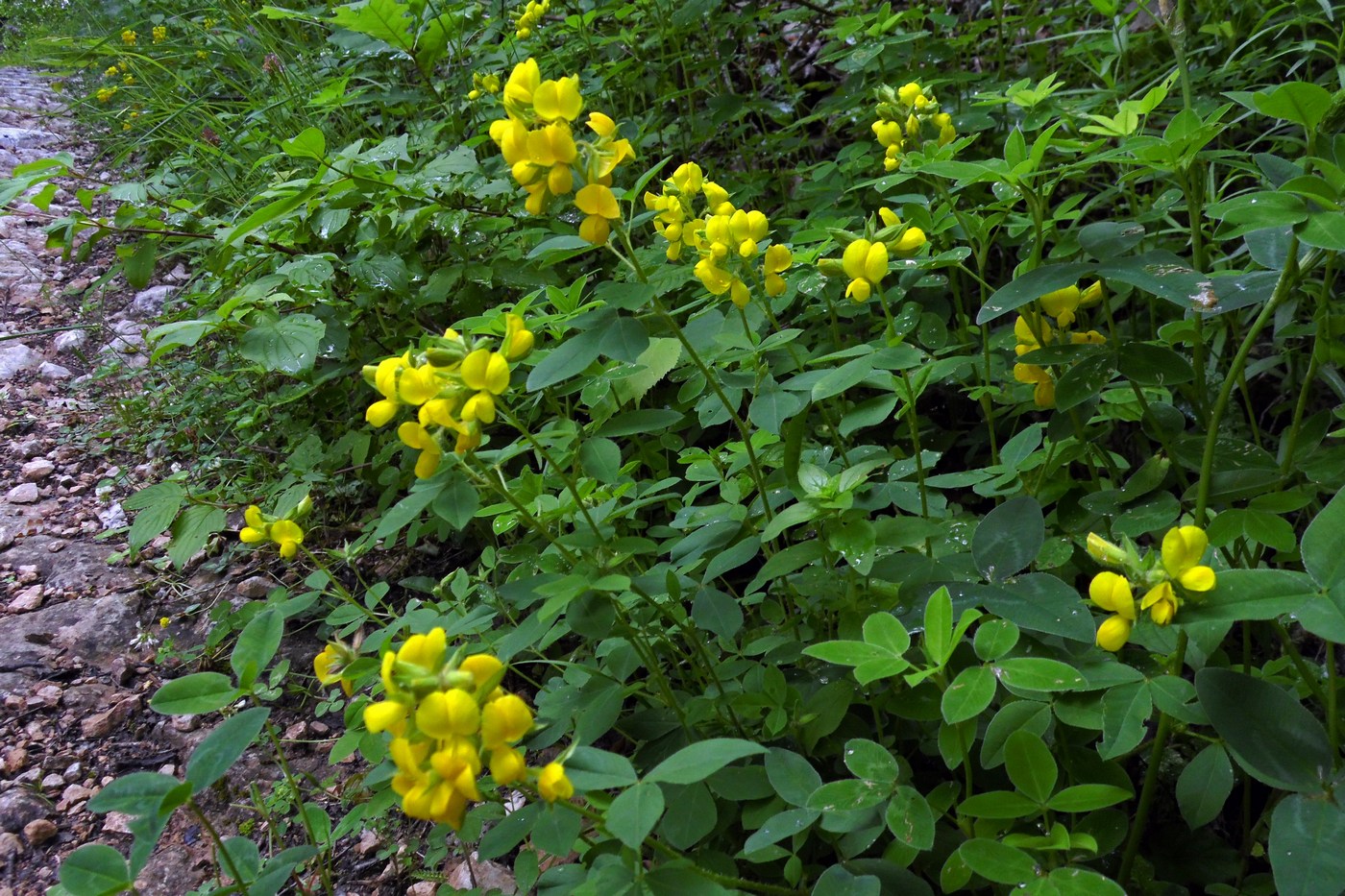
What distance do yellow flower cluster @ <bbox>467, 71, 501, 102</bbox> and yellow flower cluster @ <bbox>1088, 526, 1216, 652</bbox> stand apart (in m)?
1.99

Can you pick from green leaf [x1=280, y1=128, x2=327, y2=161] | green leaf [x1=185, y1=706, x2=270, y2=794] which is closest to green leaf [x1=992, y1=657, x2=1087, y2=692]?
green leaf [x1=185, y1=706, x2=270, y2=794]

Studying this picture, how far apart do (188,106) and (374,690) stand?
2735mm

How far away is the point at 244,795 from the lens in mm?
1862

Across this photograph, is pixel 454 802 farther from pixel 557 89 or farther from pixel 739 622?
pixel 557 89

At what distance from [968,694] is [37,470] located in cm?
340

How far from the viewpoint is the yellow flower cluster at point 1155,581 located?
2.79 feet

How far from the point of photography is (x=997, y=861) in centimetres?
94

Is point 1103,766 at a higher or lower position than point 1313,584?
lower

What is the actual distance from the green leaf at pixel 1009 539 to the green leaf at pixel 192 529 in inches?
71.9

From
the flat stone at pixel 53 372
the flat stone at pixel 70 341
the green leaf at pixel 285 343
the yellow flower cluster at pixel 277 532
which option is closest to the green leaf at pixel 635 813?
the yellow flower cluster at pixel 277 532

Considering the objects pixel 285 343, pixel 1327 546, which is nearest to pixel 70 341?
pixel 285 343

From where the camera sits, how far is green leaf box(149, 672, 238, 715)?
1.09 m

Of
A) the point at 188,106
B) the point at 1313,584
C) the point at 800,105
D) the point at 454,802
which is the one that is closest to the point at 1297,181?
the point at 1313,584

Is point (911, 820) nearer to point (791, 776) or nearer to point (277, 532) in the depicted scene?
point (791, 776)
